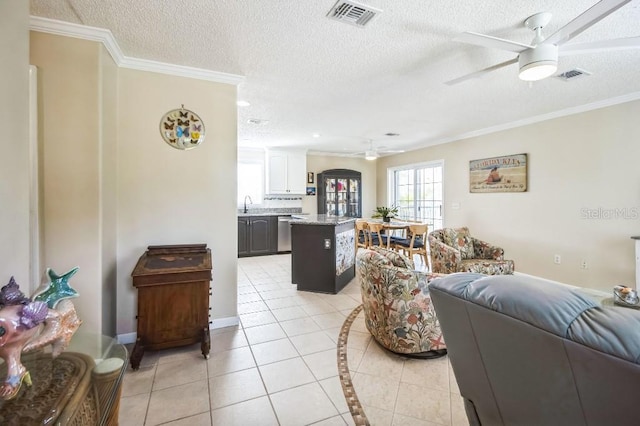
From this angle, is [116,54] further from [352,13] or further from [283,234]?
[283,234]

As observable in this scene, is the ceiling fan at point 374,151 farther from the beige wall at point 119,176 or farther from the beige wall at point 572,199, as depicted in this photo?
the beige wall at point 119,176

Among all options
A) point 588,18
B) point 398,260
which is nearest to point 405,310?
point 398,260

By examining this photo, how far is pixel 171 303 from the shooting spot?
2246 mm

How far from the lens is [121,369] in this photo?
1160 mm

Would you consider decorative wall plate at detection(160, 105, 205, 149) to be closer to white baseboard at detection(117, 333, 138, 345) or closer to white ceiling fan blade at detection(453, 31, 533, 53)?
white baseboard at detection(117, 333, 138, 345)

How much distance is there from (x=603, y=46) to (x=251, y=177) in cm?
613

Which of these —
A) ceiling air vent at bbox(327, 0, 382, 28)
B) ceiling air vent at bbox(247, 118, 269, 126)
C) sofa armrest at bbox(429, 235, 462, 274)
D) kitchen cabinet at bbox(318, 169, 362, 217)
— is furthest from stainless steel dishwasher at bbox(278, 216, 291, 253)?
ceiling air vent at bbox(327, 0, 382, 28)

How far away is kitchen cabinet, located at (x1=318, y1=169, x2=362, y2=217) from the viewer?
24.3ft

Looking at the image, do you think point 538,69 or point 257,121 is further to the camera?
point 257,121

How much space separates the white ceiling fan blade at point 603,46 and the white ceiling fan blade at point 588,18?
71 mm

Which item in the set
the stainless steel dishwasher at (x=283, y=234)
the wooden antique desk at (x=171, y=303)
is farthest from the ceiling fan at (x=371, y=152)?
the wooden antique desk at (x=171, y=303)

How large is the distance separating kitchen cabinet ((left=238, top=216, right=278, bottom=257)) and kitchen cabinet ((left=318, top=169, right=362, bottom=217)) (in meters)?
1.50

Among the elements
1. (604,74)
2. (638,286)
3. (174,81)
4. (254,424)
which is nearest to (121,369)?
(254,424)

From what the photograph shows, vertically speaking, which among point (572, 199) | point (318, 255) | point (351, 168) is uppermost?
point (351, 168)
